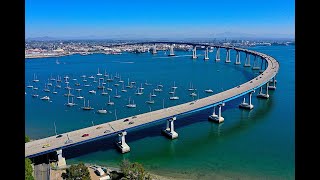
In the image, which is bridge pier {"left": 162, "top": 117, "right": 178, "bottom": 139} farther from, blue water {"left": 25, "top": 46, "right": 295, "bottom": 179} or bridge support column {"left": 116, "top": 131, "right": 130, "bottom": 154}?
bridge support column {"left": 116, "top": 131, "right": 130, "bottom": 154}

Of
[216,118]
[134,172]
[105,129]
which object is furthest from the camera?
[216,118]

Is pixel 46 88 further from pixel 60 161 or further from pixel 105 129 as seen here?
pixel 60 161

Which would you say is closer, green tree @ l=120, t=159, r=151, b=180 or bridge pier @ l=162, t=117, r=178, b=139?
green tree @ l=120, t=159, r=151, b=180

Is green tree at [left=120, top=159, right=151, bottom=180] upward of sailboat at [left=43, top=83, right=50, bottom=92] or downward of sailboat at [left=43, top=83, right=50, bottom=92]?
downward

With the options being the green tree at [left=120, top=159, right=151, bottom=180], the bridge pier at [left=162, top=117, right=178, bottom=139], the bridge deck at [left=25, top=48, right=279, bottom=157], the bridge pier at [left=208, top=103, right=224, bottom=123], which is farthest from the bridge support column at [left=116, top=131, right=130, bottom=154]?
the bridge pier at [left=208, top=103, right=224, bottom=123]

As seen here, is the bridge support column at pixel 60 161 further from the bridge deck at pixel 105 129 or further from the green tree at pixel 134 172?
the green tree at pixel 134 172

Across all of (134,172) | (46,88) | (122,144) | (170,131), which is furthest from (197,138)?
(46,88)

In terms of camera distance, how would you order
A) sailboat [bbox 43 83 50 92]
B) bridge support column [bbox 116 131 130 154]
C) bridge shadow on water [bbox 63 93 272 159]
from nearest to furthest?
bridge support column [bbox 116 131 130 154]
bridge shadow on water [bbox 63 93 272 159]
sailboat [bbox 43 83 50 92]
